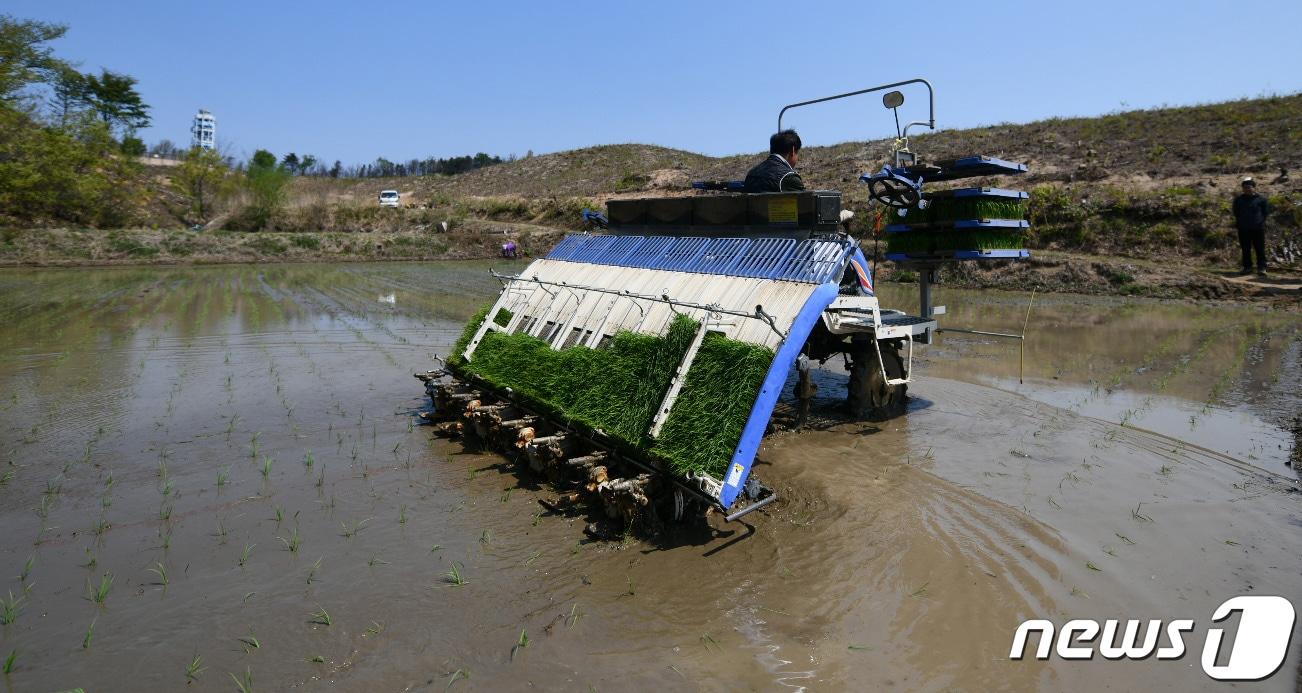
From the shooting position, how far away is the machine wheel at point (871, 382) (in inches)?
332

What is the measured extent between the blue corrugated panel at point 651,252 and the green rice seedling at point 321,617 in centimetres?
499

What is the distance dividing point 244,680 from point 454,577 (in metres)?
1.35

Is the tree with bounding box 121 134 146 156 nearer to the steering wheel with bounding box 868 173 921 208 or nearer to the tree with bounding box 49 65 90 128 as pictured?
the tree with bounding box 49 65 90 128

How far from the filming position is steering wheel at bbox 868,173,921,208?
316 inches

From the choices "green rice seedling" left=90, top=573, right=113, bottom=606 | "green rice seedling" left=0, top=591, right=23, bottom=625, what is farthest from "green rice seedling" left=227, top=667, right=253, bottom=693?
"green rice seedling" left=0, top=591, right=23, bottom=625

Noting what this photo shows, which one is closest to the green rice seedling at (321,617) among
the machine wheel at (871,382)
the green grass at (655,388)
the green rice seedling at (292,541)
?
the green rice seedling at (292,541)

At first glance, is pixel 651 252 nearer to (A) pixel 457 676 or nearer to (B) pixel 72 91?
(A) pixel 457 676

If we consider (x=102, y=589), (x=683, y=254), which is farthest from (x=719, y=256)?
(x=102, y=589)

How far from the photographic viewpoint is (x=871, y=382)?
858 cm

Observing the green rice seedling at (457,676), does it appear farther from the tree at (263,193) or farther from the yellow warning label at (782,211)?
the tree at (263,193)

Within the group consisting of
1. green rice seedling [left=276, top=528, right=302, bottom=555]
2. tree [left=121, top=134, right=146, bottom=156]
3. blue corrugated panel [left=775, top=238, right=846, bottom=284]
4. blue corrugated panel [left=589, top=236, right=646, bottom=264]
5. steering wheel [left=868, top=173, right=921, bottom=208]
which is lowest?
green rice seedling [left=276, top=528, right=302, bottom=555]

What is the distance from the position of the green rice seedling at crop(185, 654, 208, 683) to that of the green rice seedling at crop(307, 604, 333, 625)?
59 cm

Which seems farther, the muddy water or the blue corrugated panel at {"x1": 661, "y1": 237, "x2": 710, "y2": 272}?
the blue corrugated panel at {"x1": 661, "y1": 237, "x2": 710, "y2": 272}

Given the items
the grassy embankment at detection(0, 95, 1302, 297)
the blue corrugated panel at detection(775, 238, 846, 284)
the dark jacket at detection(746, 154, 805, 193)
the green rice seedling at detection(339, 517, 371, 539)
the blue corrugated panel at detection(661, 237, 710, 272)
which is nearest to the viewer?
the green rice seedling at detection(339, 517, 371, 539)
